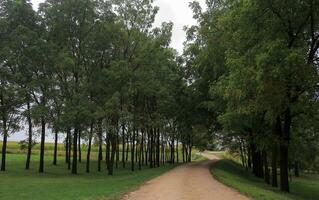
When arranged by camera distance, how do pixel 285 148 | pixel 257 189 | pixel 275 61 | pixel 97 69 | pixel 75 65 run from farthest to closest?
1. pixel 97 69
2. pixel 75 65
3. pixel 285 148
4. pixel 257 189
5. pixel 275 61

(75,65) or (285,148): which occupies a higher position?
(75,65)

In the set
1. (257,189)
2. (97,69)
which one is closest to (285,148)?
(257,189)

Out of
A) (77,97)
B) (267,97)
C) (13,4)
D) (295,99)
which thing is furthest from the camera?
(13,4)

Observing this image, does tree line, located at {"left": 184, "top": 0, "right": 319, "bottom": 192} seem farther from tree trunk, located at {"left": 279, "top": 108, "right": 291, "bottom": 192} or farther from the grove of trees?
the grove of trees

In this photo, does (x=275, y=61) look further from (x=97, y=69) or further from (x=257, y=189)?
(x=97, y=69)

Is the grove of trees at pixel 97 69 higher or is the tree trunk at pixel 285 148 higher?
the grove of trees at pixel 97 69

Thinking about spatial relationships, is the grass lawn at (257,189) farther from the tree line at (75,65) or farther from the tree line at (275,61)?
the tree line at (75,65)

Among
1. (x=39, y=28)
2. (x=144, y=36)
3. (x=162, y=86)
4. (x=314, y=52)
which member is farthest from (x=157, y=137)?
(x=314, y=52)

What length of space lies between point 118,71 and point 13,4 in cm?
1231

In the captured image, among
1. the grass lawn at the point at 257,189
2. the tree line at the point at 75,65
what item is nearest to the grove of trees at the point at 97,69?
the tree line at the point at 75,65

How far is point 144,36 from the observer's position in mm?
45250

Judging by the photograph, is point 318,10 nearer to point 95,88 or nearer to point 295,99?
point 295,99

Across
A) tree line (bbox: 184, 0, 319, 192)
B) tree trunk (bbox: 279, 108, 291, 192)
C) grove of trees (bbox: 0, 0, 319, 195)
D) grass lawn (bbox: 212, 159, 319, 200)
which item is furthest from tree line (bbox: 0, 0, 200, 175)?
tree trunk (bbox: 279, 108, 291, 192)

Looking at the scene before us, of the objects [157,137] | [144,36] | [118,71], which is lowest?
[157,137]
